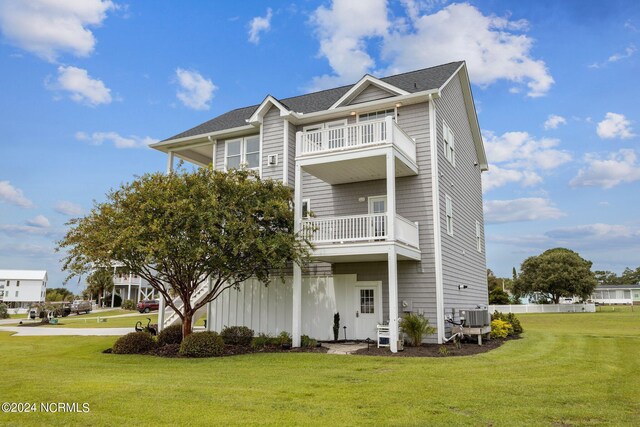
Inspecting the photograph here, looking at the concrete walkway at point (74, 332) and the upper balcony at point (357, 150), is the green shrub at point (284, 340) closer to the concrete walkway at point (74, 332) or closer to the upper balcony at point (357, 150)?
the upper balcony at point (357, 150)

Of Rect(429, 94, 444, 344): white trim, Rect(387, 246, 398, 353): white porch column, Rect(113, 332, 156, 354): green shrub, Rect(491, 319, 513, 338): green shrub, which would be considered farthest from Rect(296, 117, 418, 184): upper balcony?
Rect(113, 332, 156, 354): green shrub

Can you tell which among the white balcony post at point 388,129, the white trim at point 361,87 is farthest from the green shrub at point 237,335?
the white trim at point 361,87

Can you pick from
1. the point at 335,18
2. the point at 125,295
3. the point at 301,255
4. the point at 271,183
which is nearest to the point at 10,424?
the point at 301,255

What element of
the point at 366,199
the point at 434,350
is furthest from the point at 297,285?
the point at 434,350

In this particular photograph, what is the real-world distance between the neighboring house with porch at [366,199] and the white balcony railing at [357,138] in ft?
0.13

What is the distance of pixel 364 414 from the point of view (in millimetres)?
6812

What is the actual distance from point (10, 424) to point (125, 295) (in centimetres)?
6963

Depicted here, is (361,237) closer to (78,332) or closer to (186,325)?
(186,325)

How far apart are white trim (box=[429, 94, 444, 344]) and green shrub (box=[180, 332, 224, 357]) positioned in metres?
7.32

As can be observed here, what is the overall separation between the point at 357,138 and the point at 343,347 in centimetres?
709

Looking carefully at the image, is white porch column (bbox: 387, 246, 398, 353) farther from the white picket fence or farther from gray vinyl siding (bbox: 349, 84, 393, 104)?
the white picket fence

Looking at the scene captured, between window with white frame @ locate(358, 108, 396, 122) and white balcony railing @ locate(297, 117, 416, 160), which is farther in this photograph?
window with white frame @ locate(358, 108, 396, 122)

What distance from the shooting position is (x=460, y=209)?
20.1m

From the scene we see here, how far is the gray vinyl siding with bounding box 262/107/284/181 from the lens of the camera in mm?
18906
